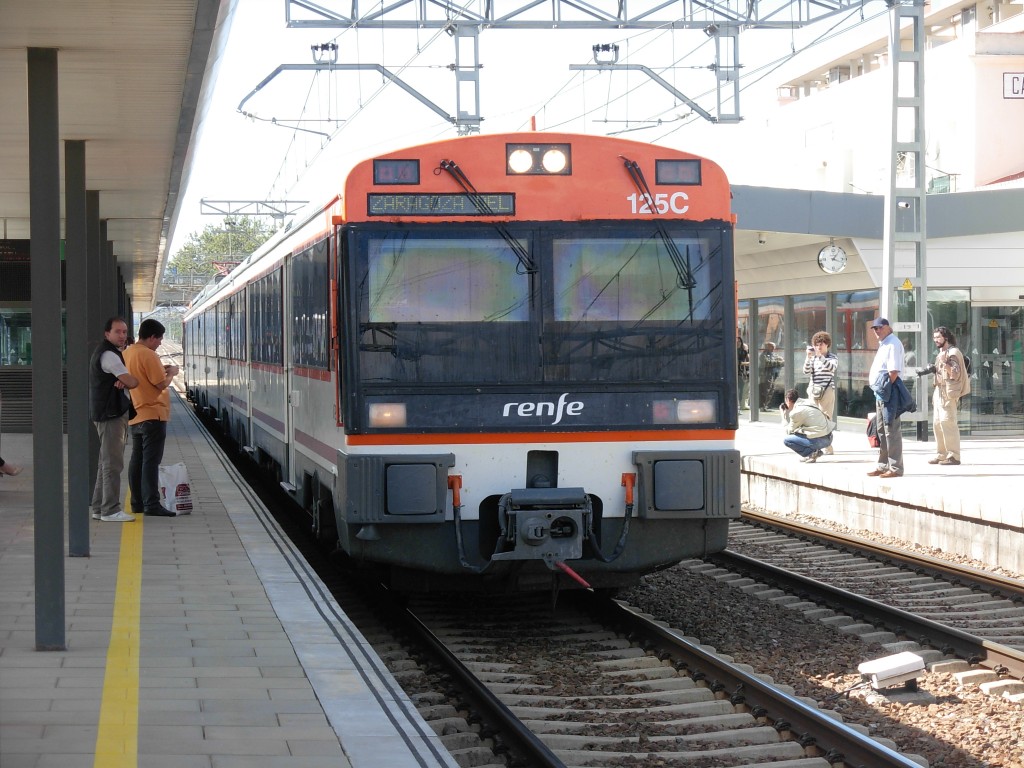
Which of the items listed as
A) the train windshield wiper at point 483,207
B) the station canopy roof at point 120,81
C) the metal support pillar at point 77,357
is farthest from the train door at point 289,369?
the train windshield wiper at point 483,207

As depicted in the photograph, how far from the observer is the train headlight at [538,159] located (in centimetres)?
818

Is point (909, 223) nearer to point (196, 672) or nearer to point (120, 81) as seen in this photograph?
point (120, 81)

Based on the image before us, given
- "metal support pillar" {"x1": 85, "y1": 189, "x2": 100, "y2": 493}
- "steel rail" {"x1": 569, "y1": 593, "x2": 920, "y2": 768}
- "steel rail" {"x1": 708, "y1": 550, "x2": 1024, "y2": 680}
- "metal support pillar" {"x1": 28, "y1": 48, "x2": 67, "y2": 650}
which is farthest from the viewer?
"metal support pillar" {"x1": 85, "y1": 189, "x2": 100, "y2": 493}

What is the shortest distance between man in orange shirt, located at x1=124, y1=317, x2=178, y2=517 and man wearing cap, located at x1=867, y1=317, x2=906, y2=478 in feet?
23.8

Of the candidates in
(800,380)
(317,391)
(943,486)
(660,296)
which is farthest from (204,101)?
(800,380)

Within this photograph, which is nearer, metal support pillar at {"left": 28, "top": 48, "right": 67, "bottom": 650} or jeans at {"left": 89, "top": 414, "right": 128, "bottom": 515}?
metal support pillar at {"left": 28, "top": 48, "right": 67, "bottom": 650}

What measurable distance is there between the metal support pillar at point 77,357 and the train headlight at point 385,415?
2312mm

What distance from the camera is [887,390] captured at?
14.4 meters

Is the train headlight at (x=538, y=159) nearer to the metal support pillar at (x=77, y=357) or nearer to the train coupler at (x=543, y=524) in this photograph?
the train coupler at (x=543, y=524)

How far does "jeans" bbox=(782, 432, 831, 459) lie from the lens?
16.3 metres

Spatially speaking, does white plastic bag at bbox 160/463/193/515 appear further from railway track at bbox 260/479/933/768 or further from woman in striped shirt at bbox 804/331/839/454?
woman in striped shirt at bbox 804/331/839/454

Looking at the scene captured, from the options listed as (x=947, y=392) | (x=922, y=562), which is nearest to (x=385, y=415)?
(x=922, y=562)

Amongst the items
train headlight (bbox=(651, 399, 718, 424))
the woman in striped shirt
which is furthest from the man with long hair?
train headlight (bbox=(651, 399, 718, 424))

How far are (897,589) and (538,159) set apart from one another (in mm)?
4371
